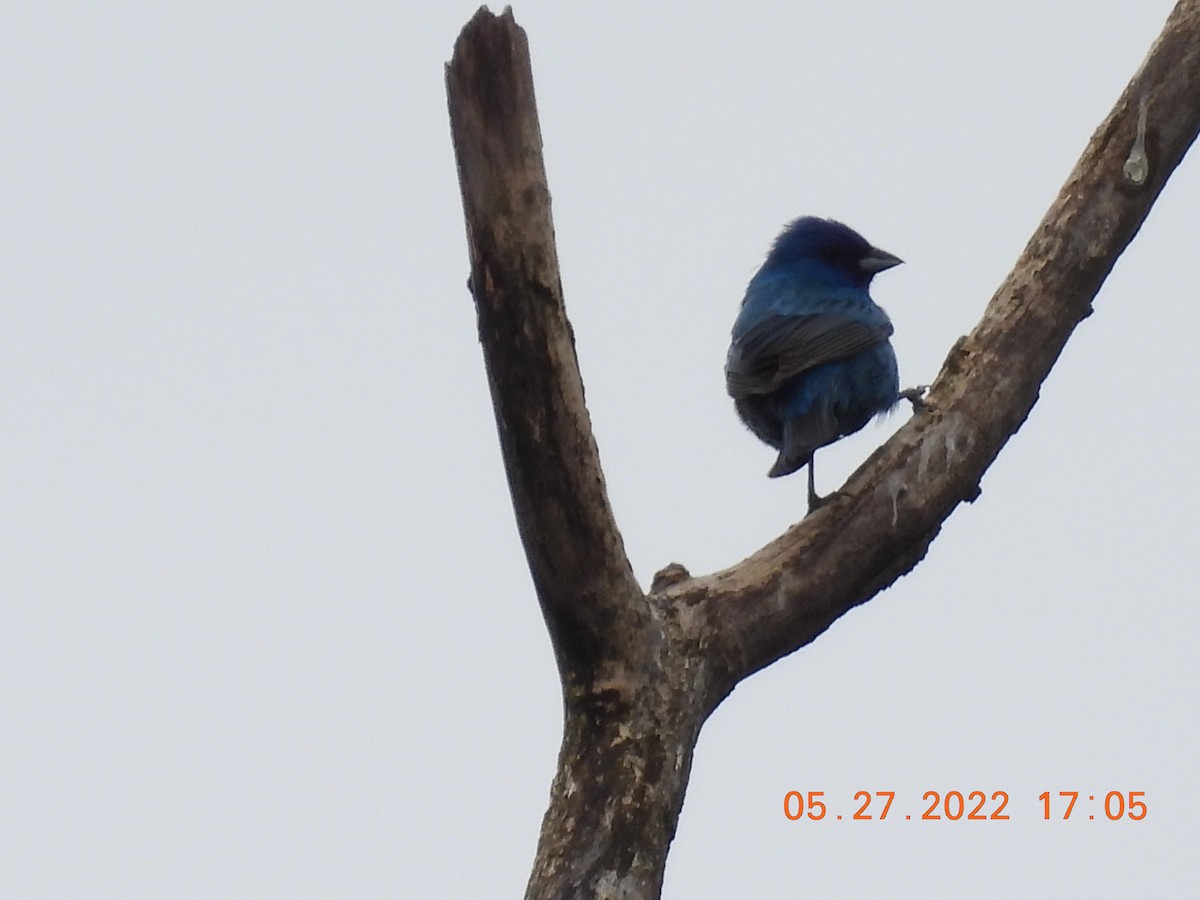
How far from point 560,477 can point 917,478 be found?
165cm

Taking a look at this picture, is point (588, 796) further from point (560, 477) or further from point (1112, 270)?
point (1112, 270)

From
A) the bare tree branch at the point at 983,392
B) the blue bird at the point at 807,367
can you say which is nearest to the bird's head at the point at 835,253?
the blue bird at the point at 807,367

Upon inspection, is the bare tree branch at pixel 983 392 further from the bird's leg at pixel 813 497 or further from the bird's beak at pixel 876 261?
the bird's beak at pixel 876 261

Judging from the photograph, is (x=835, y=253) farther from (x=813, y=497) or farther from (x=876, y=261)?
(x=813, y=497)

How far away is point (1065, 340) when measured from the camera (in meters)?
6.14

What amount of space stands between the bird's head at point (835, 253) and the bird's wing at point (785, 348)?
811 millimetres

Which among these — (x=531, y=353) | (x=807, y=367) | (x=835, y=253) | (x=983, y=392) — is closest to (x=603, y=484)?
(x=531, y=353)

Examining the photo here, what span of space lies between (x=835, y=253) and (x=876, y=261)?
0.62ft

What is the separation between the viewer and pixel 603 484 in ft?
15.5

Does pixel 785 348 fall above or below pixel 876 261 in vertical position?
below

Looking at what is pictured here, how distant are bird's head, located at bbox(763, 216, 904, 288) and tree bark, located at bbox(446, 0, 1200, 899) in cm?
175

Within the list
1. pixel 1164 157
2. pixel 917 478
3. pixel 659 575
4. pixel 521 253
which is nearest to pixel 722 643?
pixel 659 575

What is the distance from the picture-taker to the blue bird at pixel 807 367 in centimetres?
686

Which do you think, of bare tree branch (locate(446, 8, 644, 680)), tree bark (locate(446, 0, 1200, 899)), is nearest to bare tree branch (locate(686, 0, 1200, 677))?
tree bark (locate(446, 0, 1200, 899))
